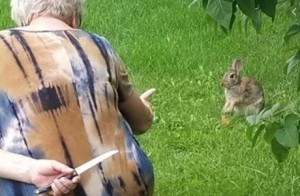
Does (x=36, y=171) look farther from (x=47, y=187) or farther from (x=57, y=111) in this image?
(x=57, y=111)

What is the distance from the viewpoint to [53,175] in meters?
3.05

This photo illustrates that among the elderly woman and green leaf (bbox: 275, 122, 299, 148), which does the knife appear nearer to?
the elderly woman

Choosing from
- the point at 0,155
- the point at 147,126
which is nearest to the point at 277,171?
the point at 147,126

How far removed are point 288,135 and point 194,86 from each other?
9.81 feet

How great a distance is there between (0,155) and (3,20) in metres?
4.80

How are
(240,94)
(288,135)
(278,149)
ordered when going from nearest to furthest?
(288,135) → (278,149) → (240,94)

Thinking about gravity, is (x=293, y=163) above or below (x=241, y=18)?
below

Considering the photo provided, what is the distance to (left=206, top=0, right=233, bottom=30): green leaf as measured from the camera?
300 centimetres

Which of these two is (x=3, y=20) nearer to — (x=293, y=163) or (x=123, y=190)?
(x=293, y=163)

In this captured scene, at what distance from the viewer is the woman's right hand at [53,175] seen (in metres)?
3.03

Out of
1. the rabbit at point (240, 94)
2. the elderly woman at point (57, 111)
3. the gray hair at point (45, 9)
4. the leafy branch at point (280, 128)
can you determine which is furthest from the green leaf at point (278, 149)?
the rabbit at point (240, 94)

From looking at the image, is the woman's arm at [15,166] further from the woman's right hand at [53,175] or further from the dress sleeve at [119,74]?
the dress sleeve at [119,74]

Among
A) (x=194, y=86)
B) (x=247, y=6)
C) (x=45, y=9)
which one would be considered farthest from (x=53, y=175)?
(x=194, y=86)

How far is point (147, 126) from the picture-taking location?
3.66 metres
